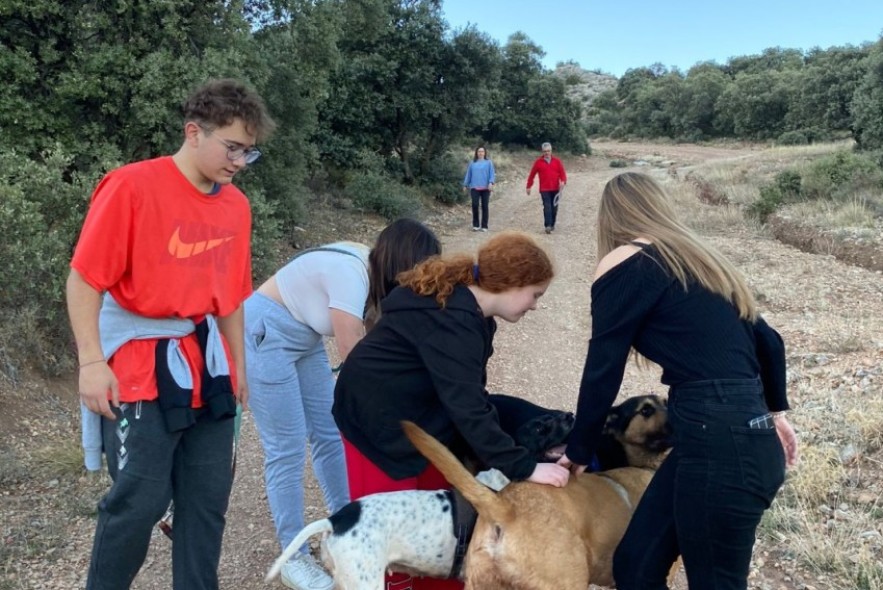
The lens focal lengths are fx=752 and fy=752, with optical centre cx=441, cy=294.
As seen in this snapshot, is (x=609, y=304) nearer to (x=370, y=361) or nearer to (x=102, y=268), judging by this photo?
(x=370, y=361)

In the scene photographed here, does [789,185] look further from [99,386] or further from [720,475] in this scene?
[99,386]

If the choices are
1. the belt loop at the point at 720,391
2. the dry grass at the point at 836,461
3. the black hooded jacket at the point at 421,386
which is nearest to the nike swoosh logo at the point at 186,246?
the black hooded jacket at the point at 421,386

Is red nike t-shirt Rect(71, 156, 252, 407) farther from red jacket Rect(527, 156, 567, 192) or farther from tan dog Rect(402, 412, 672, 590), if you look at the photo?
red jacket Rect(527, 156, 567, 192)

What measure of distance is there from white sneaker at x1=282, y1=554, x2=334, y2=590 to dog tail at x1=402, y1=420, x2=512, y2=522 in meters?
1.28

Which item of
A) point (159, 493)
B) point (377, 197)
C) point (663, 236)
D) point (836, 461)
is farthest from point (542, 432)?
point (377, 197)

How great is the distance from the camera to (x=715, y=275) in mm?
2518

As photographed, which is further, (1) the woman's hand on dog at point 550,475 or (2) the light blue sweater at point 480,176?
(2) the light blue sweater at point 480,176

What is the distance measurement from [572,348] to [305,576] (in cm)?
515

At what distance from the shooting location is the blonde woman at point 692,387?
7.95 ft

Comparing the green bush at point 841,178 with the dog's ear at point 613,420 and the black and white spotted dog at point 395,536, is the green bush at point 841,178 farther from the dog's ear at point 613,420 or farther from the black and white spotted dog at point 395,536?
the black and white spotted dog at point 395,536

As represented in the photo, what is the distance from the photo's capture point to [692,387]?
8.08 ft

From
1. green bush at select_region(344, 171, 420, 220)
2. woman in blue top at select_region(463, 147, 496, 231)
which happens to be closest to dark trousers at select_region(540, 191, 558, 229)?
woman in blue top at select_region(463, 147, 496, 231)

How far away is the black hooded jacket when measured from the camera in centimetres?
256

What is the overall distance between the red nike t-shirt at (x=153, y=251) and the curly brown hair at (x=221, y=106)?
0.64ft
